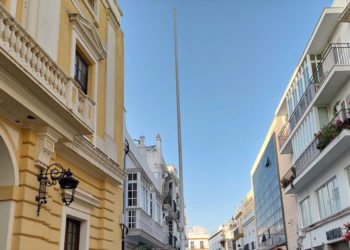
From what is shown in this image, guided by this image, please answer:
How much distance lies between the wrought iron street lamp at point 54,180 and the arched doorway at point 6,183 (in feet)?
1.61

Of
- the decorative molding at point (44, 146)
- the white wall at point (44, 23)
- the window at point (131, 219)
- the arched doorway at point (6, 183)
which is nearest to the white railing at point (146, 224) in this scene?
the window at point (131, 219)

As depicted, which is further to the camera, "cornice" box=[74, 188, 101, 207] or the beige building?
the beige building

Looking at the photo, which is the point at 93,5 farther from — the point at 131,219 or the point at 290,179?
the point at 290,179

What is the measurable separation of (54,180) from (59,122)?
0.98 metres

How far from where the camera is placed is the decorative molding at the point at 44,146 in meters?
7.27

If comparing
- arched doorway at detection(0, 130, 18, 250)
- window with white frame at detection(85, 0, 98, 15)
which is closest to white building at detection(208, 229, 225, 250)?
window with white frame at detection(85, 0, 98, 15)

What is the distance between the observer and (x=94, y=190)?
10438 millimetres

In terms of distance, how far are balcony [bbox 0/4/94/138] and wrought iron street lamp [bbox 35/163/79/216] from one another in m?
0.73

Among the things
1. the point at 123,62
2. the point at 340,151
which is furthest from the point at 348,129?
the point at 123,62

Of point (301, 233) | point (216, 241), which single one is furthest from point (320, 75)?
point (216, 241)

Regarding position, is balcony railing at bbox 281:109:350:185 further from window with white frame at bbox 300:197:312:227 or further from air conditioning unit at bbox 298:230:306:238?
air conditioning unit at bbox 298:230:306:238

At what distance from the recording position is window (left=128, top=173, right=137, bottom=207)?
63.0 feet

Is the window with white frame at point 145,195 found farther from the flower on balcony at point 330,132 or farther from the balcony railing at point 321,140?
the flower on balcony at point 330,132

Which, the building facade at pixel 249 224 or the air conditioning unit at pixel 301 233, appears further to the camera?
the building facade at pixel 249 224
